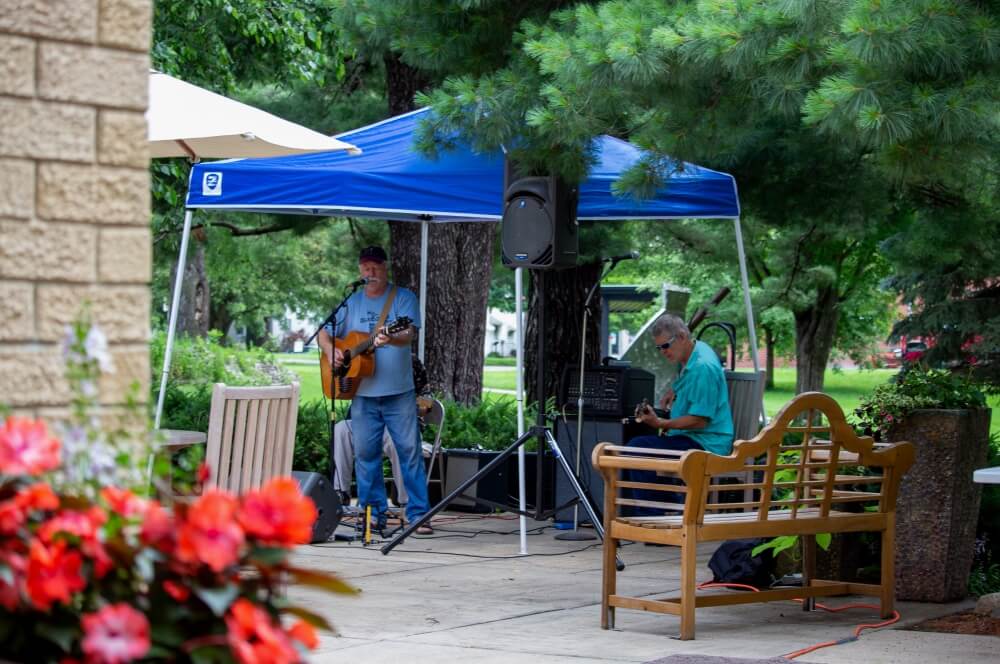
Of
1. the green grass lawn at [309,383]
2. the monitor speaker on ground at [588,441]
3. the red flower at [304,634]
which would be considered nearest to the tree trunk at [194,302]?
the green grass lawn at [309,383]

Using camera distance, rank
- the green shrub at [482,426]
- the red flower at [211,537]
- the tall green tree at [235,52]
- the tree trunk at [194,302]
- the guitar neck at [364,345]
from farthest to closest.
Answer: the tree trunk at [194,302] < the tall green tree at [235,52] < the green shrub at [482,426] < the guitar neck at [364,345] < the red flower at [211,537]

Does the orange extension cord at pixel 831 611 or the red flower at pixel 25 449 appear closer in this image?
the red flower at pixel 25 449

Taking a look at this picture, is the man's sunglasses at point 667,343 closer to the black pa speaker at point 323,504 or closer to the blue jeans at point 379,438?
the blue jeans at point 379,438

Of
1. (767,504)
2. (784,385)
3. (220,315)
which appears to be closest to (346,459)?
(767,504)

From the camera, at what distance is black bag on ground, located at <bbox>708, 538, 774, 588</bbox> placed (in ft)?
25.2

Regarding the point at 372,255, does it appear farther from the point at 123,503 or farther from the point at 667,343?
the point at 123,503

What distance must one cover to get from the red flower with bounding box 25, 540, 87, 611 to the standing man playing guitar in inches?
273

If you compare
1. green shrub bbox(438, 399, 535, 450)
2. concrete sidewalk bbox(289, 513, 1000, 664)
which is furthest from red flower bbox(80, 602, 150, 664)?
green shrub bbox(438, 399, 535, 450)

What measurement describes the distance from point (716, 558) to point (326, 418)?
209 inches

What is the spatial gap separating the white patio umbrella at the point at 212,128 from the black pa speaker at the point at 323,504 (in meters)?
1.95

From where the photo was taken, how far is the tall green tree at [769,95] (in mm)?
6375

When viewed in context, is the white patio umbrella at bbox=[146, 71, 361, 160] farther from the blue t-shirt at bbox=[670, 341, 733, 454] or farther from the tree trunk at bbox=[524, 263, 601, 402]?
the tree trunk at bbox=[524, 263, 601, 402]

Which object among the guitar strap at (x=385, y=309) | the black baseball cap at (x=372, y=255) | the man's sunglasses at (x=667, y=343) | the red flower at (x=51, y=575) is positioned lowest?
the red flower at (x=51, y=575)

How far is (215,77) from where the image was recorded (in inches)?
625
